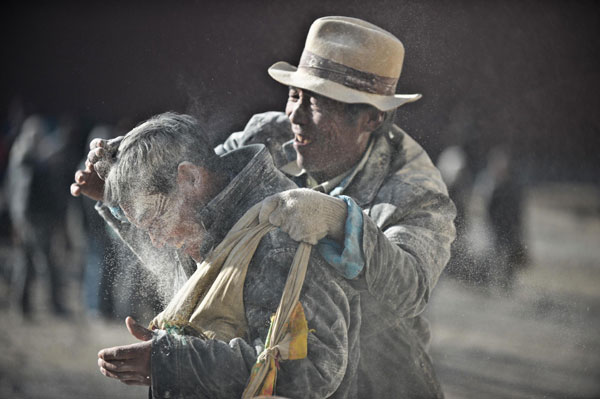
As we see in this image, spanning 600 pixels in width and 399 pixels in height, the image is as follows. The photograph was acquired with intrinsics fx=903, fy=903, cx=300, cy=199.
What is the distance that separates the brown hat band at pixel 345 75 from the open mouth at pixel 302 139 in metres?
Result: 0.22

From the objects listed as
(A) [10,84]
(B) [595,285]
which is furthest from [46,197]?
(B) [595,285]

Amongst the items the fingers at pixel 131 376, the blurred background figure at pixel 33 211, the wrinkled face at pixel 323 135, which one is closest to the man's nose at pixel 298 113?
the wrinkled face at pixel 323 135

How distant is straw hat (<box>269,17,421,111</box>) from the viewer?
2969 mm

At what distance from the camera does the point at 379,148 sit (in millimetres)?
3221

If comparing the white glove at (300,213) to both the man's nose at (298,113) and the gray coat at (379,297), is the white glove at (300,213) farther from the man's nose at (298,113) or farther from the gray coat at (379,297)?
the man's nose at (298,113)

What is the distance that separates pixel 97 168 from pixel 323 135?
2.51 ft

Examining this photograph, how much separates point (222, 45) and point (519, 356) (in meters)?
1.73

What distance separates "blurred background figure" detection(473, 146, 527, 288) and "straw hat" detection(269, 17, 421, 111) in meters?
0.71

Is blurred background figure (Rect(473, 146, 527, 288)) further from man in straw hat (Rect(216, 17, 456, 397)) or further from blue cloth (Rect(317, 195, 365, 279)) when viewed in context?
blue cloth (Rect(317, 195, 365, 279))

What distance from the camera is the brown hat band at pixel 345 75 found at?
9.75 feet

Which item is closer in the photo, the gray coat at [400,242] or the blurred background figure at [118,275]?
the gray coat at [400,242]

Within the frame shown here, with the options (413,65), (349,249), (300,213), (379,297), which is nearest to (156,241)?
(300,213)

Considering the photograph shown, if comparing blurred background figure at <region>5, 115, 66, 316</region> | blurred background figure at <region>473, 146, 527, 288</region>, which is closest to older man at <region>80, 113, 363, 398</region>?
blurred background figure at <region>473, 146, 527, 288</region>

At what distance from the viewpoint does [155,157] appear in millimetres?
2666
